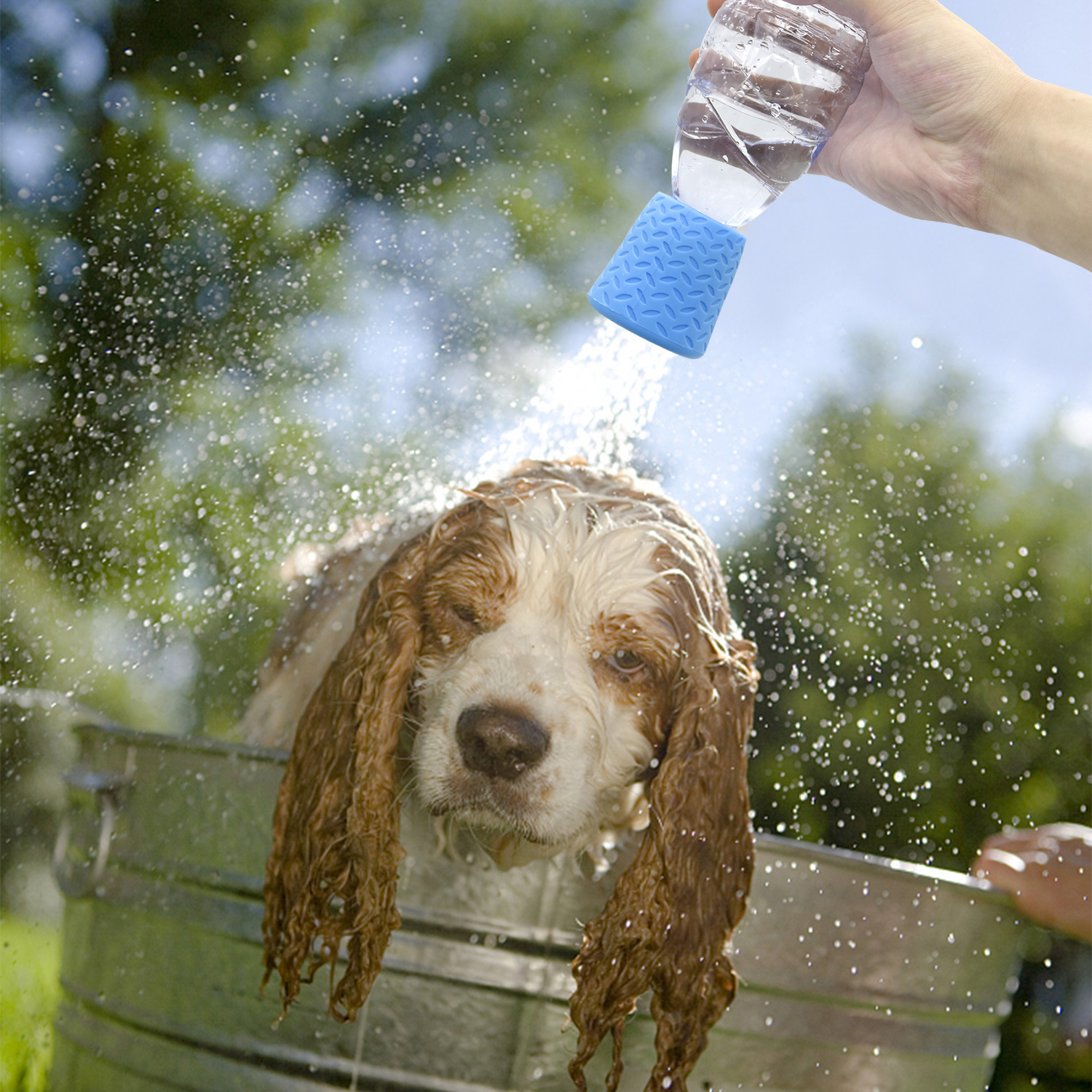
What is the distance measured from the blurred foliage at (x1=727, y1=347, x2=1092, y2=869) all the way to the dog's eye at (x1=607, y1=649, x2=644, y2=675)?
11.0 feet

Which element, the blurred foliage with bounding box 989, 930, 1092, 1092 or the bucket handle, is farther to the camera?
the blurred foliage with bounding box 989, 930, 1092, 1092

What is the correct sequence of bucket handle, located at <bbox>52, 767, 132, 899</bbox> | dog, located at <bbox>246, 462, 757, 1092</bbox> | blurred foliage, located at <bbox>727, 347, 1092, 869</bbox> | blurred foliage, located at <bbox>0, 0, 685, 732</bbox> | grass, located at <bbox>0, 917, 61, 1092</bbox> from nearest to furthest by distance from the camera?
1. dog, located at <bbox>246, 462, 757, 1092</bbox>
2. bucket handle, located at <bbox>52, 767, 132, 899</bbox>
3. grass, located at <bbox>0, 917, 61, 1092</bbox>
4. blurred foliage, located at <bbox>0, 0, 685, 732</bbox>
5. blurred foliage, located at <bbox>727, 347, 1092, 869</bbox>

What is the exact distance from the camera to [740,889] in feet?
6.74

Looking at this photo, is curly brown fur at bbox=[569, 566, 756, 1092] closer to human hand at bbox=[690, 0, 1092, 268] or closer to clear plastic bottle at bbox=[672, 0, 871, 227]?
clear plastic bottle at bbox=[672, 0, 871, 227]

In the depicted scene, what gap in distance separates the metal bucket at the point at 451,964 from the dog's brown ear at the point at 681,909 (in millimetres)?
114

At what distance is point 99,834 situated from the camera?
2387 mm

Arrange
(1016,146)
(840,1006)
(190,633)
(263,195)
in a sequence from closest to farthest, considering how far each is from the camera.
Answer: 1. (1016,146)
2. (840,1006)
3. (190,633)
4. (263,195)

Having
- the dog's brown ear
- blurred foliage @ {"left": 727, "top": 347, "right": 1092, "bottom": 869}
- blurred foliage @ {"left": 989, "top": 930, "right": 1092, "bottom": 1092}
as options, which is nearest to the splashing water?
blurred foliage @ {"left": 727, "top": 347, "right": 1092, "bottom": 869}

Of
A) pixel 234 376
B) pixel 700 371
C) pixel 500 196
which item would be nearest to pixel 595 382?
pixel 700 371

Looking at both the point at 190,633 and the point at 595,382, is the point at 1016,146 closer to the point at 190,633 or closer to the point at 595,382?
the point at 595,382

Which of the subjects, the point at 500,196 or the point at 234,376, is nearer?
the point at 234,376

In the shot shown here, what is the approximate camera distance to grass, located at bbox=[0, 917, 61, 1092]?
3.56 m

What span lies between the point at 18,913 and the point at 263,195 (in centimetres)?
362

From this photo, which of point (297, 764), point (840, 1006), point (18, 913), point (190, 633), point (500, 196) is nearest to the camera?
point (297, 764)
